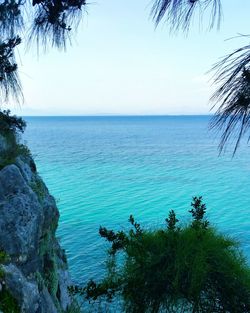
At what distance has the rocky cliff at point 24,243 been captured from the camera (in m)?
6.81

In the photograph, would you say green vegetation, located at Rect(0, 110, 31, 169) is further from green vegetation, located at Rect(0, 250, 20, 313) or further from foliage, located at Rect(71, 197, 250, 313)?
foliage, located at Rect(71, 197, 250, 313)

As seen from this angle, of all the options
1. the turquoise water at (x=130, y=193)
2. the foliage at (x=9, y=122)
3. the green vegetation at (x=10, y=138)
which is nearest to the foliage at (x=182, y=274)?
the green vegetation at (x=10, y=138)

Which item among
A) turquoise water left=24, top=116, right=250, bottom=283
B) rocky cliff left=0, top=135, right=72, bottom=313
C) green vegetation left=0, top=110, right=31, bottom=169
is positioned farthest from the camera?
turquoise water left=24, top=116, right=250, bottom=283

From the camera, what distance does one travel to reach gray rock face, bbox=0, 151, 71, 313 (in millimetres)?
7008

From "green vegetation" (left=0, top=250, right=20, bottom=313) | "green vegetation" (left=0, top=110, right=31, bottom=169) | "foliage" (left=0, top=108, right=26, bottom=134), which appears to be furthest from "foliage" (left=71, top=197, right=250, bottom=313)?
"foliage" (left=0, top=108, right=26, bottom=134)

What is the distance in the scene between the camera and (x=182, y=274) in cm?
697

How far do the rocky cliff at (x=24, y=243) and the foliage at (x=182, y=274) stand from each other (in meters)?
1.25

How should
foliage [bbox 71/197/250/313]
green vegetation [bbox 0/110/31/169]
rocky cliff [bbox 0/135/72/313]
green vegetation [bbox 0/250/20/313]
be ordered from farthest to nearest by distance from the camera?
1. green vegetation [bbox 0/110/31/169]
2. foliage [bbox 71/197/250/313]
3. rocky cliff [bbox 0/135/72/313]
4. green vegetation [bbox 0/250/20/313]

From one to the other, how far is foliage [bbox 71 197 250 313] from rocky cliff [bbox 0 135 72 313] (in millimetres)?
1253

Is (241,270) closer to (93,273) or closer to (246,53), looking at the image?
(246,53)

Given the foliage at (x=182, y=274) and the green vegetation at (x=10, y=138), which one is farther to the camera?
the green vegetation at (x=10, y=138)

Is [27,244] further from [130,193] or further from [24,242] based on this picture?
[130,193]

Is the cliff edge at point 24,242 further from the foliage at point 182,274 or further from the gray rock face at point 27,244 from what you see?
the foliage at point 182,274

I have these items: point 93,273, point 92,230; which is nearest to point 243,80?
point 93,273
